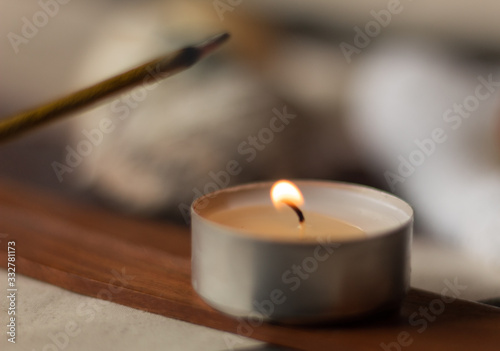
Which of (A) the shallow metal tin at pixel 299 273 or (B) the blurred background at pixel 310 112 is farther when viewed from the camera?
(B) the blurred background at pixel 310 112

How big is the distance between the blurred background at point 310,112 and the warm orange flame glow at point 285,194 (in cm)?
24

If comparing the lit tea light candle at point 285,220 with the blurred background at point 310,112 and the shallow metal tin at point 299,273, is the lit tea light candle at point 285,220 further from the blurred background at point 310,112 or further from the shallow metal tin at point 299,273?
the blurred background at point 310,112

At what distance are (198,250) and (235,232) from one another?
53mm

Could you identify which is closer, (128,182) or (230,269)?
(230,269)

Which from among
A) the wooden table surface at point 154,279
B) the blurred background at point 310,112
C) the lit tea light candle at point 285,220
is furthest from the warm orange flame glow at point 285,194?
the blurred background at point 310,112

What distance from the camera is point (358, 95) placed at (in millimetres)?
904

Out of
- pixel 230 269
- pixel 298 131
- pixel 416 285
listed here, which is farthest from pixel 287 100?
pixel 230 269

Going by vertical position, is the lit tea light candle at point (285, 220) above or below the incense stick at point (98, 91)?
below

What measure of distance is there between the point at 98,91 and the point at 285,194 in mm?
187

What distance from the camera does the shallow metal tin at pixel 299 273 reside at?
48 centimetres

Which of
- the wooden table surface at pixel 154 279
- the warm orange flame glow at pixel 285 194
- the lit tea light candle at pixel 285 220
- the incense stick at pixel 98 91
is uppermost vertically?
the incense stick at pixel 98 91

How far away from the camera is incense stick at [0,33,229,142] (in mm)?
559

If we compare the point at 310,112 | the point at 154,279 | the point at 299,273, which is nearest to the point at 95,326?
the point at 154,279

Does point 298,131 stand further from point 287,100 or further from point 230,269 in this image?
point 230,269
